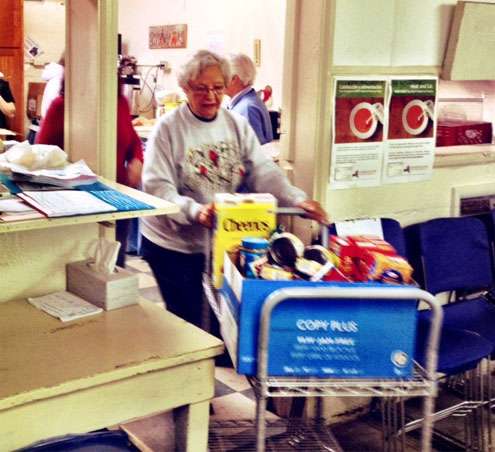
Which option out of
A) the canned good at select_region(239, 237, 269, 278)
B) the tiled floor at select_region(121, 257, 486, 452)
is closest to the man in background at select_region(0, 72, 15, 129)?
the tiled floor at select_region(121, 257, 486, 452)

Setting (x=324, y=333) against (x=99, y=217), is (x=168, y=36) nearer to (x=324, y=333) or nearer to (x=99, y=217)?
(x=99, y=217)

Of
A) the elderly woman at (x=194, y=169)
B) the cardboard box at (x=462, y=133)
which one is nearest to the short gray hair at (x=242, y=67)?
the cardboard box at (x=462, y=133)

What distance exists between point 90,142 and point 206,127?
54 centimetres

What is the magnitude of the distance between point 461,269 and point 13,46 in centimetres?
455

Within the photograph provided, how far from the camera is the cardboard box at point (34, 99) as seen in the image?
6656 mm

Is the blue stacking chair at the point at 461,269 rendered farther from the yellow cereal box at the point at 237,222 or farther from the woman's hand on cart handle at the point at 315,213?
the yellow cereal box at the point at 237,222

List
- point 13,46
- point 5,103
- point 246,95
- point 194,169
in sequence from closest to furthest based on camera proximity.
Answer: point 194,169
point 246,95
point 5,103
point 13,46

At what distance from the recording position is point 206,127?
9.49 feet

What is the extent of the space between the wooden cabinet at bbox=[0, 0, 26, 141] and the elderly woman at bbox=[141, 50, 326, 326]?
3702 mm

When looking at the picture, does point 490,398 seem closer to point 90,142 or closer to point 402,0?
point 402,0

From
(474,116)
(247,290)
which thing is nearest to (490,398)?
(474,116)

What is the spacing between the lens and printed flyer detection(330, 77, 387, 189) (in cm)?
289

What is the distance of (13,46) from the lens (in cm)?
623

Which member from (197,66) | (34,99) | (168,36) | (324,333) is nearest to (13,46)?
(34,99)
